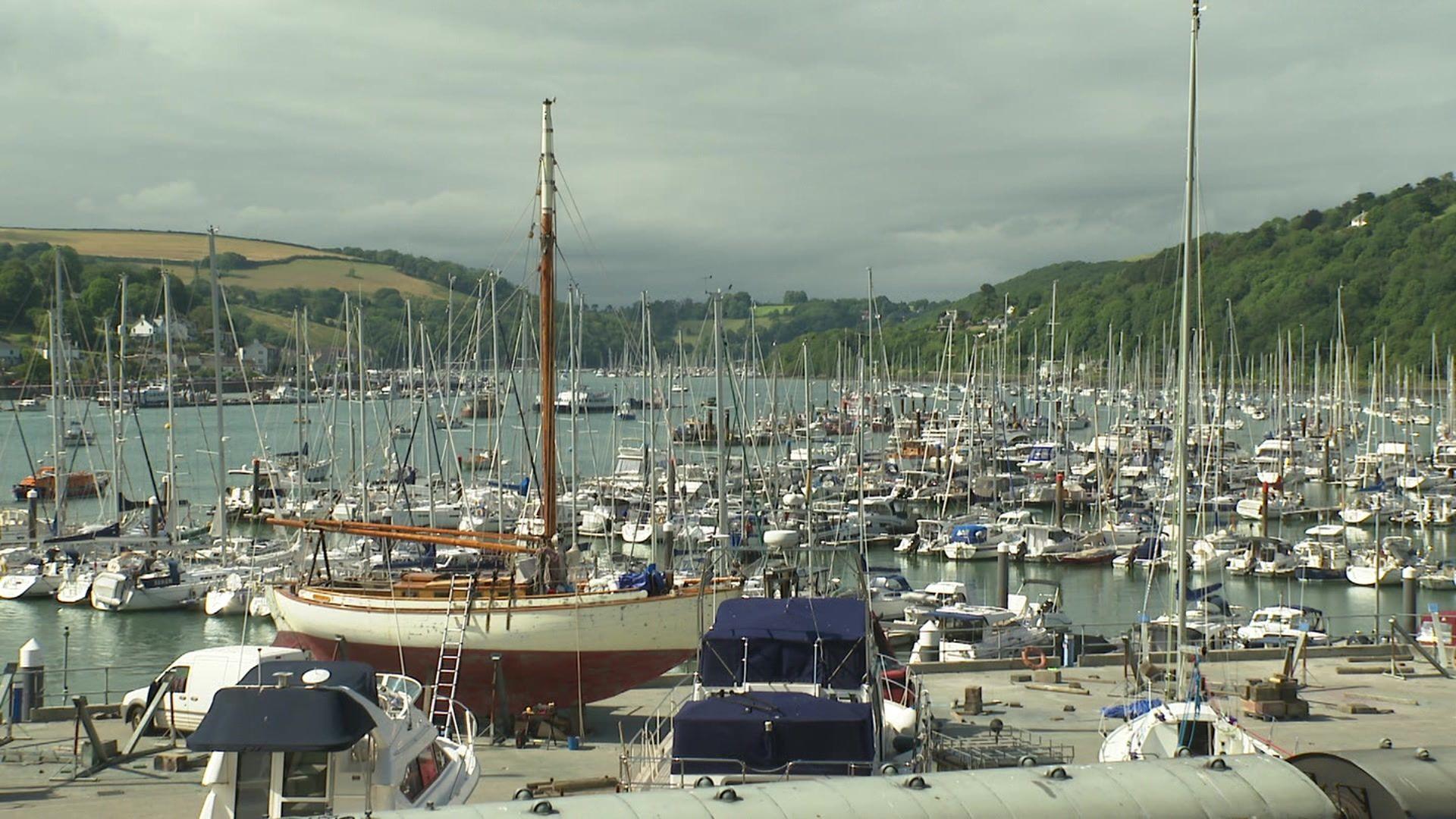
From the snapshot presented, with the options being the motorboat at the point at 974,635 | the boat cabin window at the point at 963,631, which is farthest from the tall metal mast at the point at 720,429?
the boat cabin window at the point at 963,631

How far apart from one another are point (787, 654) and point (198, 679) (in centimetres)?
1053

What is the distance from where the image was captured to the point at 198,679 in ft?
76.5

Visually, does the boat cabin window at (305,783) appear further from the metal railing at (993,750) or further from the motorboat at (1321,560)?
the motorboat at (1321,560)

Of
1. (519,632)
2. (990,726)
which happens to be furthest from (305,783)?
(990,726)

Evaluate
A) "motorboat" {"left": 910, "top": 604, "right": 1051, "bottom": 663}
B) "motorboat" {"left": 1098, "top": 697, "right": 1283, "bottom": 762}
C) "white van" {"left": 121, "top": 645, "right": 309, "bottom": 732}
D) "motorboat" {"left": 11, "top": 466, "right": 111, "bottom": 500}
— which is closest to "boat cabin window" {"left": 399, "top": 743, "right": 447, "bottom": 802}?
"white van" {"left": 121, "top": 645, "right": 309, "bottom": 732}

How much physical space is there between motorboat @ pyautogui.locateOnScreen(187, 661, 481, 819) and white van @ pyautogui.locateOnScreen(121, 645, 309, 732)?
27.6ft

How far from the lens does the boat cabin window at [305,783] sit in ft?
46.2

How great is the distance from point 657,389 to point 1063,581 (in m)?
21.0

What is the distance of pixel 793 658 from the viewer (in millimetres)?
18953

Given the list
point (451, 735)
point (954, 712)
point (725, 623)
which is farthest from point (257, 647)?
point (954, 712)

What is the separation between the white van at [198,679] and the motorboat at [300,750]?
27.6 ft

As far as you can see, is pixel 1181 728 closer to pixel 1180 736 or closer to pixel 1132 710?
pixel 1180 736

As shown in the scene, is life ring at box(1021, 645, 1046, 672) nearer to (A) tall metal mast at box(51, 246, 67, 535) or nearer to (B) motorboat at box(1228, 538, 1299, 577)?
(B) motorboat at box(1228, 538, 1299, 577)

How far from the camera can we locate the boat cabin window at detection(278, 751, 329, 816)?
14086 millimetres
